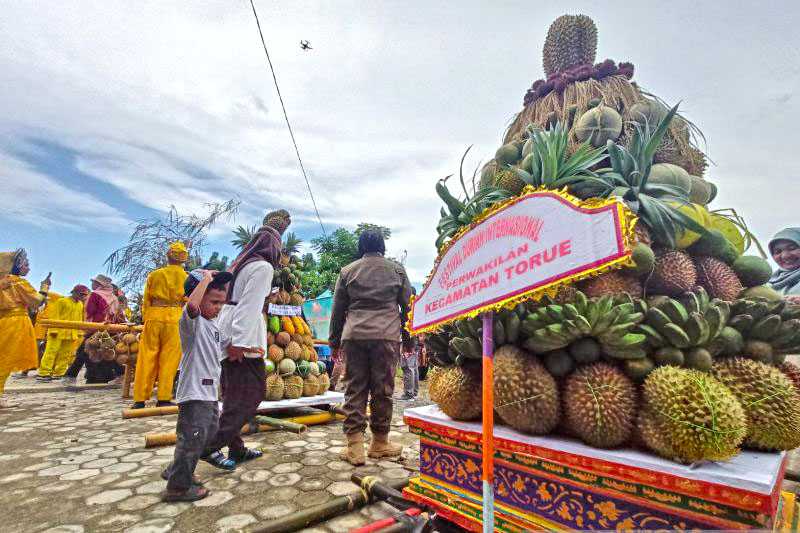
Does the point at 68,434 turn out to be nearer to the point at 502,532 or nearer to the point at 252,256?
the point at 252,256

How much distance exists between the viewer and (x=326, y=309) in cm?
1438

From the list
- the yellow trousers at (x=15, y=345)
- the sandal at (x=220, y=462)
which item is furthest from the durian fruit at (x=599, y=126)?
the yellow trousers at (x=15, y=345)

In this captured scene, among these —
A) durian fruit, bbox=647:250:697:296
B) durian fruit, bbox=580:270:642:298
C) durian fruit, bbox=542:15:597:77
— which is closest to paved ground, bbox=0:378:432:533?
durian fruit, bbox=580:270:642:298

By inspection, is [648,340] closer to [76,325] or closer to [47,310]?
[76,325]

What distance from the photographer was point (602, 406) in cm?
160

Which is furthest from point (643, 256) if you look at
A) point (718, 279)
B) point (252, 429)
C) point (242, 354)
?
point (252, 429)

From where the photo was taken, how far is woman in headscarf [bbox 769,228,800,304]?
12.7ft

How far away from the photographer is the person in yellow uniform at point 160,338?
214 inches

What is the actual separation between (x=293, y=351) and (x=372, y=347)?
7.57 ft

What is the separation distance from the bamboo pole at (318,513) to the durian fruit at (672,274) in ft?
7.19

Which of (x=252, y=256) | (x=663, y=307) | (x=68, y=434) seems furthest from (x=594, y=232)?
(x=68, y=434)

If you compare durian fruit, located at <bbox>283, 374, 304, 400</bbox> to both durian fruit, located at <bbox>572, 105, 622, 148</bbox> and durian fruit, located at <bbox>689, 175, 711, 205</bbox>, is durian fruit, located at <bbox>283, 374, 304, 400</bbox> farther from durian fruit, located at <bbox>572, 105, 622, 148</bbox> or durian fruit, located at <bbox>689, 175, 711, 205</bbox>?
durian fruit, located at <bbox>689, 175, 711, 205</bbox>

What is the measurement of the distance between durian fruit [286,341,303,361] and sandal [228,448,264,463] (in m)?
2.02

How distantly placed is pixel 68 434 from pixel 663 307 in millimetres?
5912
